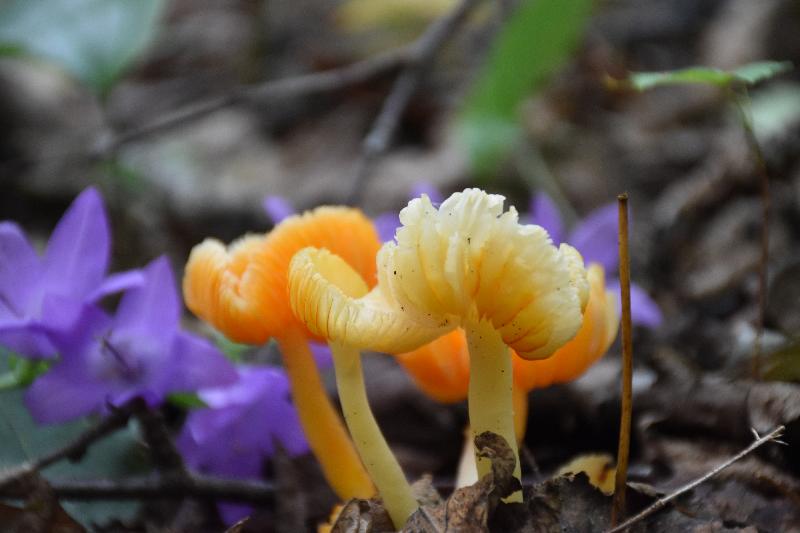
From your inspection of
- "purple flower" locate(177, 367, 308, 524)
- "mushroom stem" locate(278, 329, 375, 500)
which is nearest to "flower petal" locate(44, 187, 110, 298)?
"purple flower" locate(177, 367, 308, 524)

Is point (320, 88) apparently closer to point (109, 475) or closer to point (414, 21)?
point (109, 475)

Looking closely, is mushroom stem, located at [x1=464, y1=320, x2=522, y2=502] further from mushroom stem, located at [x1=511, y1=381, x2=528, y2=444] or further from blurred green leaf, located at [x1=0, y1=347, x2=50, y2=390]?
blurred green leaf, located at [x1=0, y1=347, x2=50, y2=390]

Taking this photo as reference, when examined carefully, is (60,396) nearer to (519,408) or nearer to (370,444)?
(370,444)

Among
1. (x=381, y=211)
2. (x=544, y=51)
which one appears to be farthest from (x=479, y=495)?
(x=381, y=211)

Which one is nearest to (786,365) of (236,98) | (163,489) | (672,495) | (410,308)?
(672,495)

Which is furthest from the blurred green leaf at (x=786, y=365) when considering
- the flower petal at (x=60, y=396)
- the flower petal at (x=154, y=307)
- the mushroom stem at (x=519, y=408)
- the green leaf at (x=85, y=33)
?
the green leaf at (x=85, y=33)

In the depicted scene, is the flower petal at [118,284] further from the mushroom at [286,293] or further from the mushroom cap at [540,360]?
the mushroom cap at [540,360]
